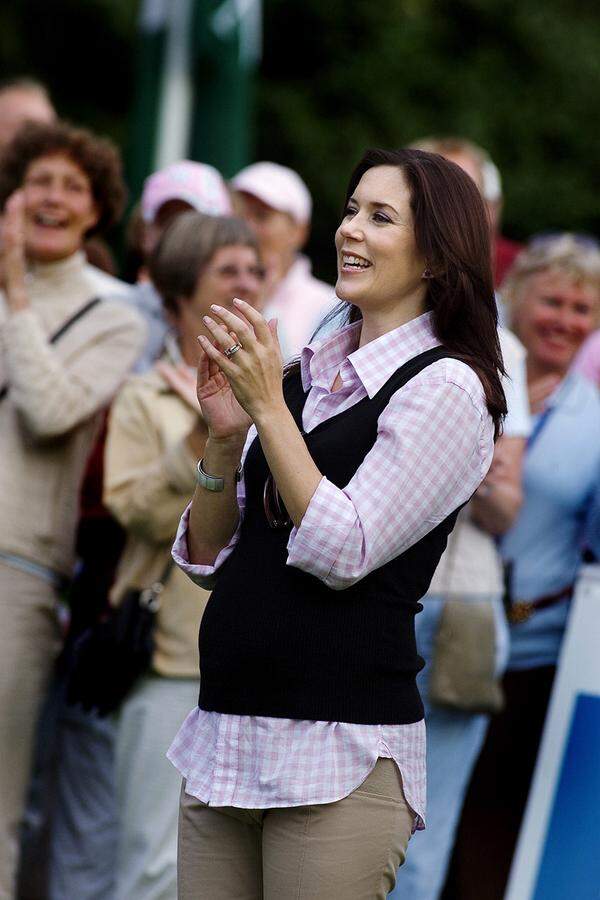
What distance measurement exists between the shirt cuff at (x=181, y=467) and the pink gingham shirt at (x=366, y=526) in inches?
48.8

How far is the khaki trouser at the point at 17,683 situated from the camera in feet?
14.0

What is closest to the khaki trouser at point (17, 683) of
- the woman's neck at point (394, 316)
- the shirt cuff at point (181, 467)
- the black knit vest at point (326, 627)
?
the shirt cuff at point (181, 467)

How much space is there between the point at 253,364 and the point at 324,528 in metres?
0.29

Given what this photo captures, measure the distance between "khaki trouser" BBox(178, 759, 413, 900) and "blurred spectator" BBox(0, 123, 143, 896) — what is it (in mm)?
1697

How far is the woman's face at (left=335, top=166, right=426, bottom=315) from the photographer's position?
2701mm

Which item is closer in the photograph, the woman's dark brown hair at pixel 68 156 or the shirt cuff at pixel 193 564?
the shirt cuff at pixel 193 564

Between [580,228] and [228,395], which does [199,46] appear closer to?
[228,395]

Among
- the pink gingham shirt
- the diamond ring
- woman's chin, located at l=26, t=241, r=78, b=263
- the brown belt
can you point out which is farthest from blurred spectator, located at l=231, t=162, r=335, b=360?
the diamond ring

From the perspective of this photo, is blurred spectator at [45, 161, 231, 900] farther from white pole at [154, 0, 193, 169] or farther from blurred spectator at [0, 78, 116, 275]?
white pole at [154, 0, 193, 169]

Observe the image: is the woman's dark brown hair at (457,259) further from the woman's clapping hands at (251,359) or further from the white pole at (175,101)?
the white pole at (175,101)

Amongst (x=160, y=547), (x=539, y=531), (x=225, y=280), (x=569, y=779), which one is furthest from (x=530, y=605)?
(x=225, y=280)

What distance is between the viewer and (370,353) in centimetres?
267

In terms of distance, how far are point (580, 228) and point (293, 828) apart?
486 inches

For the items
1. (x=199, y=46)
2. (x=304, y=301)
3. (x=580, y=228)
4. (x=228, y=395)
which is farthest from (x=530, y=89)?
(x=228, y=395)
